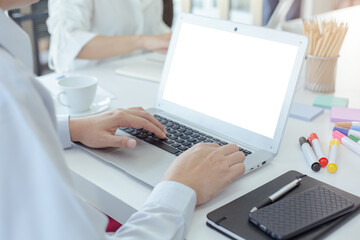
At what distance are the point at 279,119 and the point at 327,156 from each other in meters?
0.12

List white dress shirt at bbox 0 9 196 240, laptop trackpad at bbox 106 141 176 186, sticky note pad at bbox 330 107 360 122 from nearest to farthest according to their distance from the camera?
1. white dress shirt at bbox 0 9 196 240
2. laptop trackpad at bbox 106 141 176 186
3. sticky note pad at bbox 330 107 360 122

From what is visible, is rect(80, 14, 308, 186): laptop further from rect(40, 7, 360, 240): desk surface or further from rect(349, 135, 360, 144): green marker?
rect(349, 135, 360, 144): green marker

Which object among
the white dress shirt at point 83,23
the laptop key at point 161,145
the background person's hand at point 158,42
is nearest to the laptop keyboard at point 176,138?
the laptop key at point 161,145

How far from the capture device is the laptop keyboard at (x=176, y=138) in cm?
86

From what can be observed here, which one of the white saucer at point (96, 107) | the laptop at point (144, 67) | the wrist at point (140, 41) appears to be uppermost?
the wrist at point (140, 41)

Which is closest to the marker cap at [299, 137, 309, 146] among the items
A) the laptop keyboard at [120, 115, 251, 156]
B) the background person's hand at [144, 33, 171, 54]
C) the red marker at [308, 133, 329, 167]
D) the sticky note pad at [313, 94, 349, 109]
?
the red marker at [308, 133, 329, 167]

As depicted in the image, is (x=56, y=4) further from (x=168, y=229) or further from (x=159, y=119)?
(x=168, y=229)

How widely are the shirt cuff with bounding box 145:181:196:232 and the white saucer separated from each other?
1.57 ft

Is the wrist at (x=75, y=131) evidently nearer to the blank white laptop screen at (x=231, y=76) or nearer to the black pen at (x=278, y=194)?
the blank white laptop screen at (x=231, y=76)

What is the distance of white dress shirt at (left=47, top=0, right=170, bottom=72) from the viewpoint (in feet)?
5.04

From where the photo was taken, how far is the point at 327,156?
847 mm

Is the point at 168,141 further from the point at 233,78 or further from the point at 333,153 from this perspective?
the point at 333,153

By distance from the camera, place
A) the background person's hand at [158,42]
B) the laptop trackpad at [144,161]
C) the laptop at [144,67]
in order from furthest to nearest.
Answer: the background person's hand at [158,42]
the laptop at [144,67]
the laptop trackpad at [144,161]

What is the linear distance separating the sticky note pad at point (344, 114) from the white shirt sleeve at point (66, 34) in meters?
0.92
